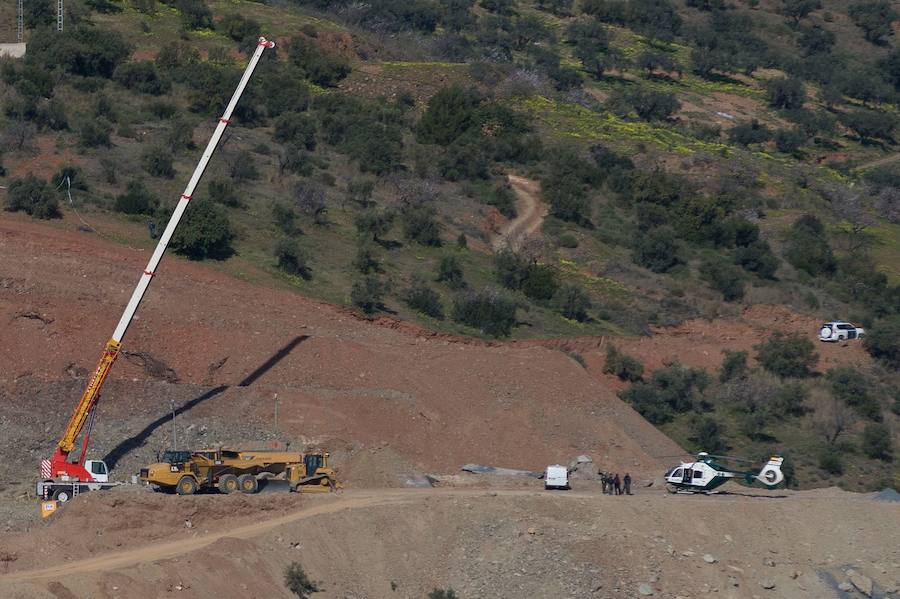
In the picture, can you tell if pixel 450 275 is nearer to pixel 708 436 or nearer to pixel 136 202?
pixel 136 202

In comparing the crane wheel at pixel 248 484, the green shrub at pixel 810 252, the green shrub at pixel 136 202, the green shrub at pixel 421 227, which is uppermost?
the green shrub at pixel 136 202

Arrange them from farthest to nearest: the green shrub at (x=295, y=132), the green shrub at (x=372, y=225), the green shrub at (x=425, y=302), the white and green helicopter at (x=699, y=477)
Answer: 1. the green shrub at (x=295, y=132)
2. the green shrub at (x=372, y=225)
3. the green shrub at (x=425, y=302)
4. the white and green helicopter at (x=699, y=477)

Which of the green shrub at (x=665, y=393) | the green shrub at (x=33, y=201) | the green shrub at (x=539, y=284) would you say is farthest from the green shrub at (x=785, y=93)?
the green shrub at (x=33, y=201)

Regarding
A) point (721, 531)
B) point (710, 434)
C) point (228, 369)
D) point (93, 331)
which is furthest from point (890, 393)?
point (93, 331)

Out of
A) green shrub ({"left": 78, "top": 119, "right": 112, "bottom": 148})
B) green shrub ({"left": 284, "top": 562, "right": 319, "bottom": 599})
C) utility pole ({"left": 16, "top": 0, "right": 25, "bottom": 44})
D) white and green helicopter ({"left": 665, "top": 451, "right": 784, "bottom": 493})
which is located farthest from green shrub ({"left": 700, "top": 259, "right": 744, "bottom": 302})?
green shrub ({"left": 284, "top": 562, "right": 319, "bottom": 599})

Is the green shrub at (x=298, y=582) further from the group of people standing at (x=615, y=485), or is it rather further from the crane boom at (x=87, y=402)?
the group of people standing at (x=615, y=485)

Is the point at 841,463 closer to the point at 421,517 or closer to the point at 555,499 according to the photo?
the point at 555,499

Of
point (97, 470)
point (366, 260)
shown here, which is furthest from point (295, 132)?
point (97, 470)
